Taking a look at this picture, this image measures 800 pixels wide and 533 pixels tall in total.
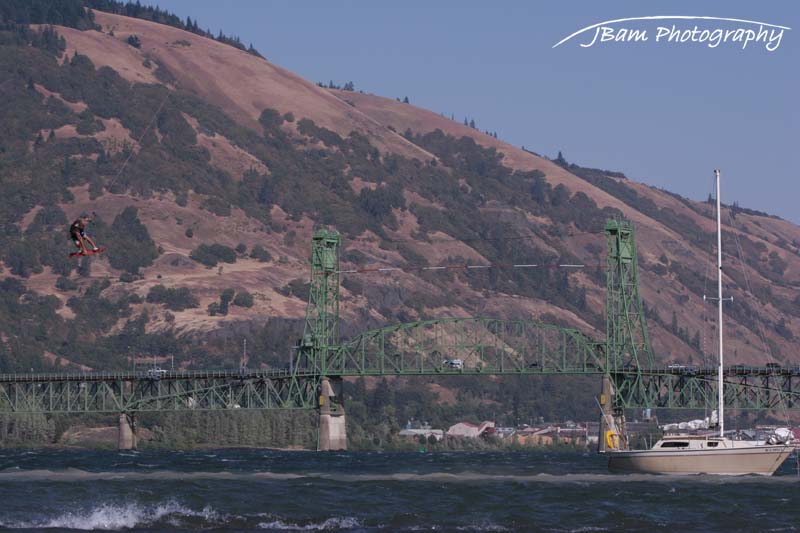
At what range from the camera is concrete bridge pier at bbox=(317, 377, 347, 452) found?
162 meters

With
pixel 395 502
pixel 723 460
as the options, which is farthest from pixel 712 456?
pixel 395 502

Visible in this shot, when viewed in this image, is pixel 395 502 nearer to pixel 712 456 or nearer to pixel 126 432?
pixel 712 456

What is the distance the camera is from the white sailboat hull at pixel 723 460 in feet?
290

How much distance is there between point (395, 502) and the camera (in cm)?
7106

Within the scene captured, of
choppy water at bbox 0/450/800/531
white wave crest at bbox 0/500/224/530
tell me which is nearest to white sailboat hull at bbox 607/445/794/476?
choppy water at bbox 0/450/800/531

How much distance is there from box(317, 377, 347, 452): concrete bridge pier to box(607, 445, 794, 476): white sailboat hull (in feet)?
245

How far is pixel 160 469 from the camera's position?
10506cm

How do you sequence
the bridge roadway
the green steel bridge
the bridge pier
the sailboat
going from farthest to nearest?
the green steel bridge
the bridge roadway
the bridge pier
the sailboat

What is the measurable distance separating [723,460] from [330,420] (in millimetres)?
79632

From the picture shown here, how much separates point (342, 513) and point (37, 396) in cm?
12116

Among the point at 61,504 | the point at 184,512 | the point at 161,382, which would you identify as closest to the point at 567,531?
the point at 184,512

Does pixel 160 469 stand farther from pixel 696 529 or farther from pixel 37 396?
pixel 37 396

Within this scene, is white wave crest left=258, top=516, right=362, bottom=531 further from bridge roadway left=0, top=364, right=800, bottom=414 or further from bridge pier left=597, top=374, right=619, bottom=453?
bridge roadway left=0, top=364, right=800, bottom=414

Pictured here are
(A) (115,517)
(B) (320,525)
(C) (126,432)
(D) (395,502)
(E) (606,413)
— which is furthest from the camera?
(C) (126,432)
